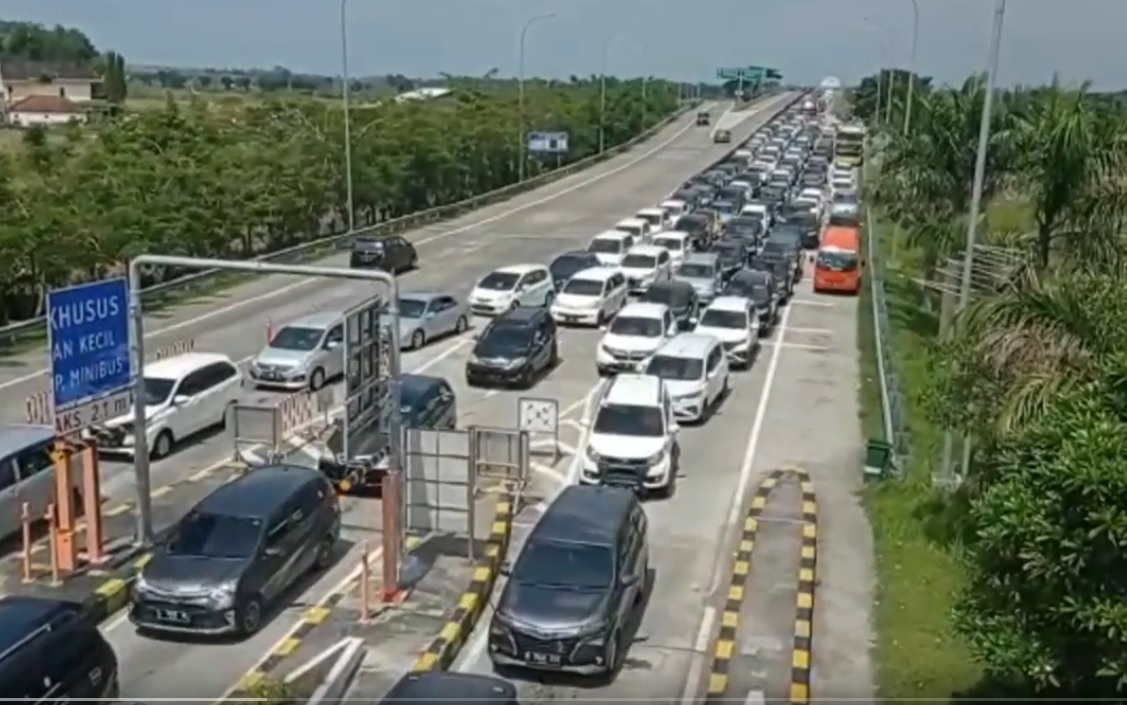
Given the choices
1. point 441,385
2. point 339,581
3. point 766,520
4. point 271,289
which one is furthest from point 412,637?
point 271,289

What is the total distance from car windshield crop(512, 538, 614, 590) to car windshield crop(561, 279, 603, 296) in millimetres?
22107

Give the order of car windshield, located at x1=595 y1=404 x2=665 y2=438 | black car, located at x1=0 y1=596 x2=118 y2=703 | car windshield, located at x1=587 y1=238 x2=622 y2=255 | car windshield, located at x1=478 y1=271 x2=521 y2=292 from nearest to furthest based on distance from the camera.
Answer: black car, located at x1=0 y1=596 x2=118 y2=703, car windshield, located at x1=595 y1=404 x2=665 y2=438, car windshield, located at x1=478 y1=271 x2=521 y2=292, car windshield, located at x1=587 y1=238 x2=622 y2=255

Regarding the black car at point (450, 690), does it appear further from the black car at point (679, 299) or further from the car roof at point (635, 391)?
the black car at point (679, 299)

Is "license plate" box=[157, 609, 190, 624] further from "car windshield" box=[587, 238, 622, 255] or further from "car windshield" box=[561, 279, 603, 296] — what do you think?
"car windshield" box=[587, 238, 622, 255]

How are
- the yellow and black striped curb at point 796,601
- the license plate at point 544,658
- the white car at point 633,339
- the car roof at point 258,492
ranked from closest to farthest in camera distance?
the license plate at point 544,658, the yellow and black striped curb at point 796,601, the car roof at point 258,492, the white car at point 633,339

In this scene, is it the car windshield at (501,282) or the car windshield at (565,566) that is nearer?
the car windshield at (565,566)

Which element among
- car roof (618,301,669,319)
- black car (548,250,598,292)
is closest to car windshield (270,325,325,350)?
car roof (618,301,669,319)

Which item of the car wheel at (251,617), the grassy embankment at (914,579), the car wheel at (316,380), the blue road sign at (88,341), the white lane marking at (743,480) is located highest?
the blue road sign at (88,341)

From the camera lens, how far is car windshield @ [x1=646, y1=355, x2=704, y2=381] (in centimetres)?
2784

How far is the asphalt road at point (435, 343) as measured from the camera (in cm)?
1591

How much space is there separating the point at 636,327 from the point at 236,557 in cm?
1717

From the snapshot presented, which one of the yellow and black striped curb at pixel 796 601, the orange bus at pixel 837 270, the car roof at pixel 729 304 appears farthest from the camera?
the orange bus at pixel 837 270

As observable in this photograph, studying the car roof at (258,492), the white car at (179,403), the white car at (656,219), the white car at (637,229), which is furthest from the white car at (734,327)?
the white car at (656,219)

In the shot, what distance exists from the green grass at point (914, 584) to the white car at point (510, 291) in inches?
458
